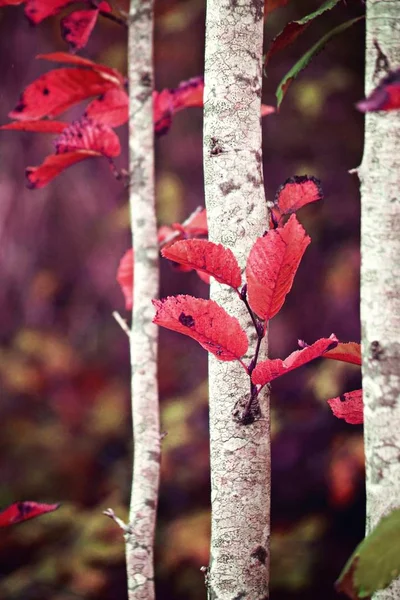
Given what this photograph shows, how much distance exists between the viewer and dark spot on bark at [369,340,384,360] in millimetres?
425

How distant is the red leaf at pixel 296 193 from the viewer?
20.6 inches

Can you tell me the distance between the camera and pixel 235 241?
0.53 metres

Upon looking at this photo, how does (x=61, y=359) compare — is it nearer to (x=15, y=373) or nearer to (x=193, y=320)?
(x=15, y=373)

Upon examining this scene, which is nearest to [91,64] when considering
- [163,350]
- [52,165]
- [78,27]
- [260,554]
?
[78,27]

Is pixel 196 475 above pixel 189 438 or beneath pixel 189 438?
beneath

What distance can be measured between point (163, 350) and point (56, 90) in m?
1.67

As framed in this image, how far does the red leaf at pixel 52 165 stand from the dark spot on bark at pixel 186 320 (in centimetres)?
34

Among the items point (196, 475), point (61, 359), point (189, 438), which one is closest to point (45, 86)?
point (189, 438)

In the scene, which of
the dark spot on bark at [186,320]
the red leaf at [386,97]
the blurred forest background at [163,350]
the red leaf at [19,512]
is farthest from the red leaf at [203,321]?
the blurred forest background at [163,350]

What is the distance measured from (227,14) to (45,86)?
311 millimetres

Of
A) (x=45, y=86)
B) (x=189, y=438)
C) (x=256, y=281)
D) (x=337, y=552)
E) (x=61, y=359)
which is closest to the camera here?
(x=256, y=281)

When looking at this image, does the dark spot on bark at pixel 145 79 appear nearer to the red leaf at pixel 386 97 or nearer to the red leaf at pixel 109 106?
the red leaf at pixel 109 106

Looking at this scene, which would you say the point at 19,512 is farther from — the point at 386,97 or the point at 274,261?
the point at 386,97

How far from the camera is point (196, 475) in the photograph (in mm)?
1974
